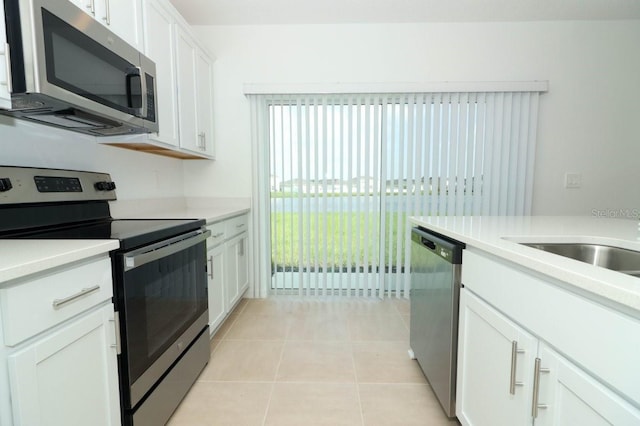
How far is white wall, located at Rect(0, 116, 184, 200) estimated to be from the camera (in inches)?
Answer: 51.8

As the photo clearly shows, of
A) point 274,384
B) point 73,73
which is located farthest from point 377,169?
point 73,73

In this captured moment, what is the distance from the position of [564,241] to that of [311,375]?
1.43 metres

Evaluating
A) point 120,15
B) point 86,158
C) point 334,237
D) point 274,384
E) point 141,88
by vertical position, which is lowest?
point 274,384

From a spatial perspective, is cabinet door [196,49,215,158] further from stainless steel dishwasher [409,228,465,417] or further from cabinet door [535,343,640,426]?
cabinet door [535,343,640,426]

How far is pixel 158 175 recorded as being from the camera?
8.03 feet

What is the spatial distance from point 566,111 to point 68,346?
386cm

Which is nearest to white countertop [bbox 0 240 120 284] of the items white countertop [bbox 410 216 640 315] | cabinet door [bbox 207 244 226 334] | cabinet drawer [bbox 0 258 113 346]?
cabinet drawer [bbox 0 258 113 346]

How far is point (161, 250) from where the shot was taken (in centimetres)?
125

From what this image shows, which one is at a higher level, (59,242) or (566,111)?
(566,111)

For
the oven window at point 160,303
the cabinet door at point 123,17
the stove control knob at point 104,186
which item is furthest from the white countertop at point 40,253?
the cabinet door at point 123,17

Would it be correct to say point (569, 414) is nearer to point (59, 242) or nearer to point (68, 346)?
point (68, 346)

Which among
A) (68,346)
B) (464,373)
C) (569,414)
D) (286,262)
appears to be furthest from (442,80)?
(68,346)

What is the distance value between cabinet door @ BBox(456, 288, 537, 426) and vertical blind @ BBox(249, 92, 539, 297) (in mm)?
1650

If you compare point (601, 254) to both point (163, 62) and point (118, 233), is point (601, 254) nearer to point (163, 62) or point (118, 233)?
point (118, 233)
